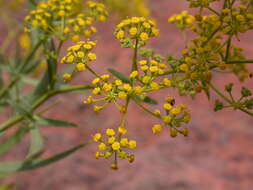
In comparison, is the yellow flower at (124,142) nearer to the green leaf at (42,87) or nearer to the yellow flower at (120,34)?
the yellow flower at (120,34)

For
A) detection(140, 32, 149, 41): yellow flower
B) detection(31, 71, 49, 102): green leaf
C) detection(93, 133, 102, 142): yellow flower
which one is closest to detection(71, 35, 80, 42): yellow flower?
detection(31, 71, 49, 102): green leaf

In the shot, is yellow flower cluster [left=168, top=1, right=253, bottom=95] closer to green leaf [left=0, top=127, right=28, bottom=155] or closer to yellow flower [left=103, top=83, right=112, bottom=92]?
yellow flower [left=103, top=83, right=112, bottom=92]

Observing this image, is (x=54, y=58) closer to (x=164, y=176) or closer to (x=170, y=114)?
(x=170, y=114)

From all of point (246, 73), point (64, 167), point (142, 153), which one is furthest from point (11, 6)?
point (246, 73)

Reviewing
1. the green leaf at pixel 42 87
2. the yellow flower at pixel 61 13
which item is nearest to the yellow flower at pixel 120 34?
the yellow flower at pixel 61 13

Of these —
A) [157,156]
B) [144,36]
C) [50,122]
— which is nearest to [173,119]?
[144,36]

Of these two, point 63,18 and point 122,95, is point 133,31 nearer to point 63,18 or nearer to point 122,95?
point 122,95

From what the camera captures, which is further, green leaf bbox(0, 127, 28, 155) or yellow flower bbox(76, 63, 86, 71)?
green leaf bbox(0, 127, 28, 155)

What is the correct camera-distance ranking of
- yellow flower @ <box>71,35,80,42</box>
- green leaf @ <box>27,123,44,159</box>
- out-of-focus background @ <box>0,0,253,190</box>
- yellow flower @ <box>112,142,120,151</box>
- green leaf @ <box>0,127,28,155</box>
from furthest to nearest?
out-of-focus background @ <box>0,0,253,190</box> → green leaf @ <box>0,127,28,155</box> → green leaf @ <box>27,123,44,159</box> → yellow flower @ <box>71,35,80,42</box> → yellow flower @ <box>112,142,120,151</box>
